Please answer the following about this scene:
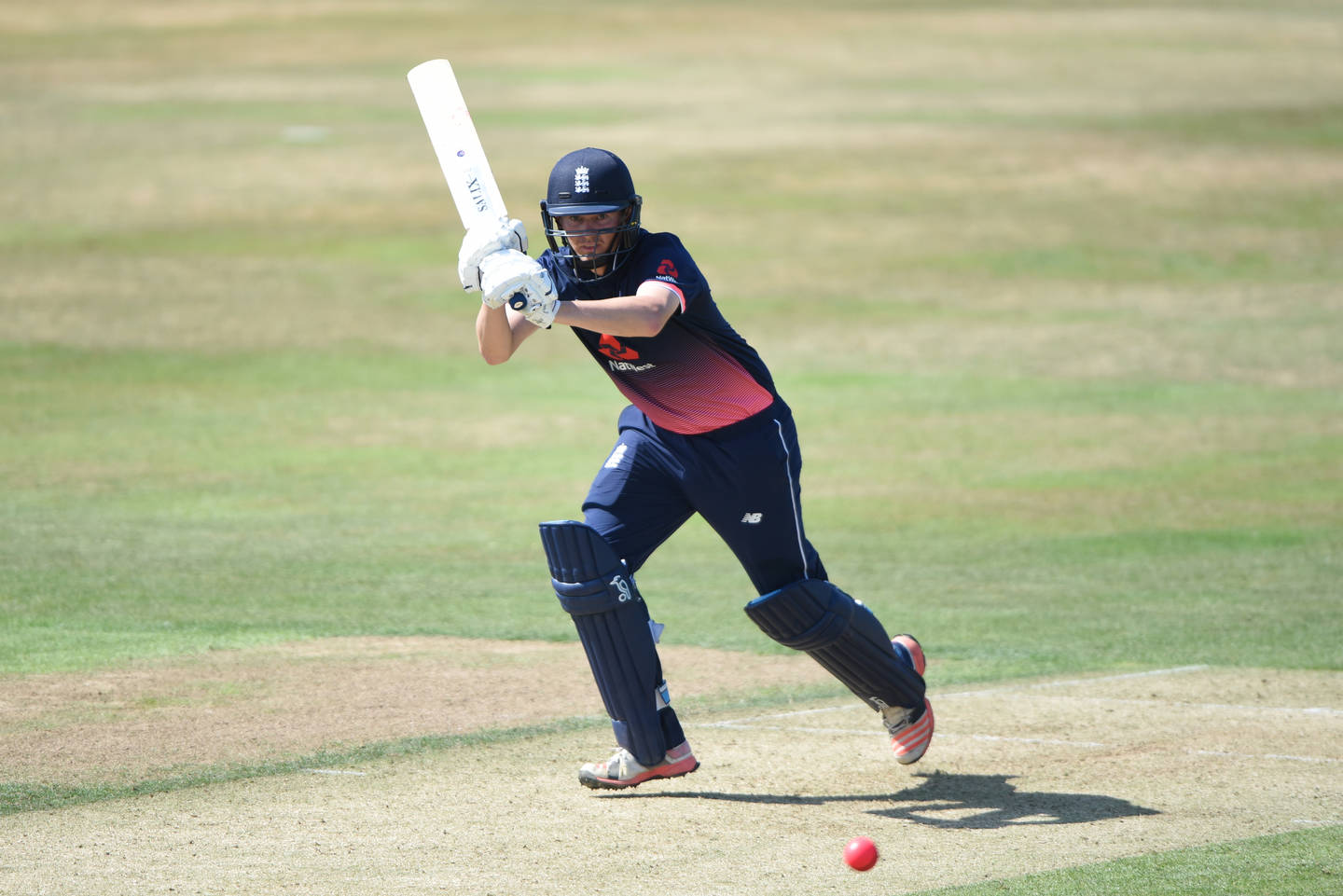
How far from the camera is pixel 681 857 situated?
17.1 feet

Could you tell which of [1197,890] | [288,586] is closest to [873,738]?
[1197,890]

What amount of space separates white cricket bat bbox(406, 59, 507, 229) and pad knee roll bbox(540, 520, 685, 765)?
116 cm

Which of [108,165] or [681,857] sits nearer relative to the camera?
[681,857]

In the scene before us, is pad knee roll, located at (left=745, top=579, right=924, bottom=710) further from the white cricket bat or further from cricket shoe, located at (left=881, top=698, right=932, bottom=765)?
the white cricket bat

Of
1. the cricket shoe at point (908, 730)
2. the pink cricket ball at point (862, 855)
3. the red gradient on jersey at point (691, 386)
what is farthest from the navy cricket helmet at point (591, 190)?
the pink cricket ball at point (862, 855)

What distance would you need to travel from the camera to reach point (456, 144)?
6.09m

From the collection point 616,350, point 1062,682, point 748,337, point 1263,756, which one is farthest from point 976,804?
point 748,337

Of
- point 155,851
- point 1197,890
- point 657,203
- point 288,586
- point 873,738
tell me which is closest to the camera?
point 1197,890

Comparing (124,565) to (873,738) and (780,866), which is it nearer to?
(873,738)

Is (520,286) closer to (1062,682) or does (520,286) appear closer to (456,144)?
(456,144)

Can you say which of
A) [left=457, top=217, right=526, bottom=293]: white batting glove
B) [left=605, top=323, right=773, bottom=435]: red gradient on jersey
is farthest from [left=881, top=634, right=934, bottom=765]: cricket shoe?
[left=457, top=217, right=526, bottom=293]: white batting glove

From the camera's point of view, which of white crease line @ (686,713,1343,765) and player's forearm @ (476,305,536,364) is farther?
white crease line @ (686,713,1343,765)

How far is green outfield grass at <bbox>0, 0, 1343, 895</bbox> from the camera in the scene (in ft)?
30.8

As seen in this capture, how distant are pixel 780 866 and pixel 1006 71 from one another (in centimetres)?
3327
